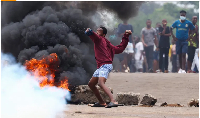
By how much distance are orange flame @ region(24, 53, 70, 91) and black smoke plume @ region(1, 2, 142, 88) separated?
24 cm

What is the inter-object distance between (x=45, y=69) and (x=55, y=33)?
170 centimetres

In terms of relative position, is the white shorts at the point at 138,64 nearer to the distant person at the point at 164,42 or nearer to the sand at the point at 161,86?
the distant person at the point at 164,42

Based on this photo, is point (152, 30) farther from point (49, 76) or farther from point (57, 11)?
point (49, 76)

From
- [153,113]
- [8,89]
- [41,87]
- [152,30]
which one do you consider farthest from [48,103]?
[152,30]

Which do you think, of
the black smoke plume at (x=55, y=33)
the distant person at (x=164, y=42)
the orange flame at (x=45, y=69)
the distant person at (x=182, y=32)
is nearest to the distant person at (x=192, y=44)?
the distant person at (x=182, y=32)

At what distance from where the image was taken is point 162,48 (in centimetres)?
1969

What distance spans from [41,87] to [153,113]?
261 centimetres

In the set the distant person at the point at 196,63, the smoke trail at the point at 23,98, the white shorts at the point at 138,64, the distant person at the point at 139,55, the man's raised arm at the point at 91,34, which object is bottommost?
the smoke trail at the point at 23,98

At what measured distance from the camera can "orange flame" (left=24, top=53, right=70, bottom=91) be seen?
11.8 metres

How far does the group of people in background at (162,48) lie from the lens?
1834 centimetres

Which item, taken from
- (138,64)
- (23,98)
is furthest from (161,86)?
(23,98)

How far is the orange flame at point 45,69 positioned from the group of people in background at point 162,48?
22.6 feet

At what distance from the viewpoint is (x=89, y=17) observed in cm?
1461

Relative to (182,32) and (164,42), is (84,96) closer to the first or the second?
(182,32)
